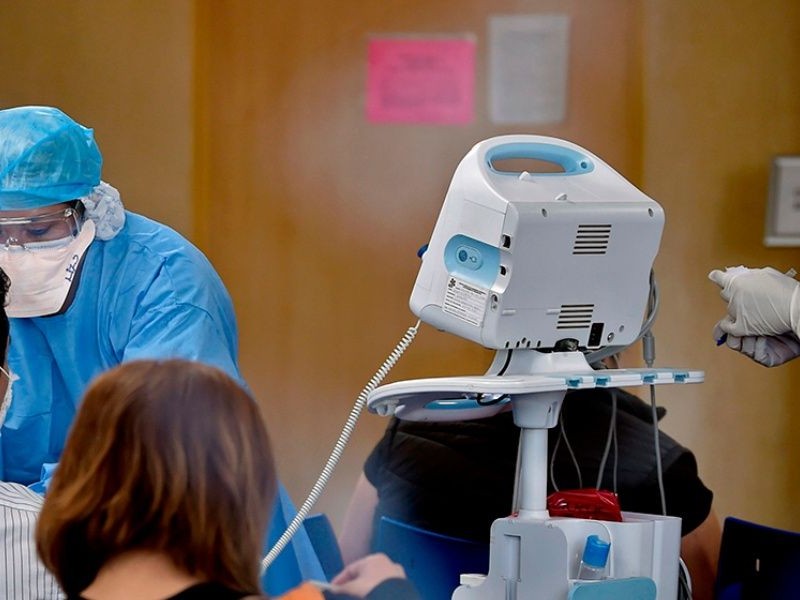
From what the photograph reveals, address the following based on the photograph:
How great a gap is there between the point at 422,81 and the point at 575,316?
5.20 feet

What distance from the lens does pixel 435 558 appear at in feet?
6.96

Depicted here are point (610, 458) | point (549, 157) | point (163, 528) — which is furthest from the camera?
A: point (610, 458)

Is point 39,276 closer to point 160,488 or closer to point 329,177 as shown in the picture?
point 160,488

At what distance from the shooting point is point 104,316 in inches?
76.8

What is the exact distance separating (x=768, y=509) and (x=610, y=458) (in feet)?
3.56

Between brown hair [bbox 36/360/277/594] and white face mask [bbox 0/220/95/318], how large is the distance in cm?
86

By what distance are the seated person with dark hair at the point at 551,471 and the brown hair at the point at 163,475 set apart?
3.70ft

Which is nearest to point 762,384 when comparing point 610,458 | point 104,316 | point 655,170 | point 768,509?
point 768,509

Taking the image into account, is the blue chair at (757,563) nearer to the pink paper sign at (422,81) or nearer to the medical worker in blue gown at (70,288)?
the medical worker in blue gown at (70,288)

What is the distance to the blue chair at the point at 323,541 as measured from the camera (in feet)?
7.31

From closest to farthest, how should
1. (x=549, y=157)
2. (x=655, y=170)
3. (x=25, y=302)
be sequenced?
1. (x=549, y=157)
2. (x=25, y=302)
3. (x=655, y=170)

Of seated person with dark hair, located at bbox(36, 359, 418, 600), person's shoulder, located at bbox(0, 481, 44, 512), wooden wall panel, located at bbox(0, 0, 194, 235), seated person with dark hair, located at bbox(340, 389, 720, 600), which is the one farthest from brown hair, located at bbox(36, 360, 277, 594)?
wooden wall panel, located at bbox(0, 0, 194, 235)

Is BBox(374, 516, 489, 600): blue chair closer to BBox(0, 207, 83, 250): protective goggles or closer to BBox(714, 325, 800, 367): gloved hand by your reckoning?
BBox(714, 325, 800, 367): gloved hand

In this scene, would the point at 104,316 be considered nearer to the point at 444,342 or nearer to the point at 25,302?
the point at 25,302
